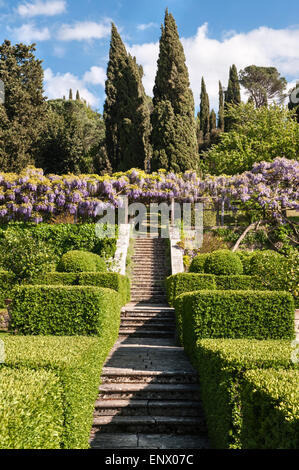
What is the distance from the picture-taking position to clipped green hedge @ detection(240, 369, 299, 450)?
2754mm

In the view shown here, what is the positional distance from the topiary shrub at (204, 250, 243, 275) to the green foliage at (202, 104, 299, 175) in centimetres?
1304

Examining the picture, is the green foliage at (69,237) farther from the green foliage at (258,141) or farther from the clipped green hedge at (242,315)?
the green foliage at (258,141)

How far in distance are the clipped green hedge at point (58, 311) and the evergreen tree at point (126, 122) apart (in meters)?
23.0

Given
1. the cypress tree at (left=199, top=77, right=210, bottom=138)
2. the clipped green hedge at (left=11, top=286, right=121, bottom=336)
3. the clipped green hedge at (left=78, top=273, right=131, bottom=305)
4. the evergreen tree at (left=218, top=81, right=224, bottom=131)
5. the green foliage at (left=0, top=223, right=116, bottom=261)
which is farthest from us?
the cypress tree at (left=199, top=77, right=210, bottom=138)

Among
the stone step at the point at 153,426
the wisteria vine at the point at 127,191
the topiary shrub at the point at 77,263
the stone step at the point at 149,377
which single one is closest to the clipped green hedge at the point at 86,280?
the topiary shrub at the point at 77,263

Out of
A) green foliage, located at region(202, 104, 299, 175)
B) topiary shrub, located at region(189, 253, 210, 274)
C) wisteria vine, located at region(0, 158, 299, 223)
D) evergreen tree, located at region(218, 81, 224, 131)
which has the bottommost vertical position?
topiary shrub, located at region(189, 253, 210, 274)

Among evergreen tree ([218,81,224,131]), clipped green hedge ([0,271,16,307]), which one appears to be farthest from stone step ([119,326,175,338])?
evergreen tree ([218,81,224,131])

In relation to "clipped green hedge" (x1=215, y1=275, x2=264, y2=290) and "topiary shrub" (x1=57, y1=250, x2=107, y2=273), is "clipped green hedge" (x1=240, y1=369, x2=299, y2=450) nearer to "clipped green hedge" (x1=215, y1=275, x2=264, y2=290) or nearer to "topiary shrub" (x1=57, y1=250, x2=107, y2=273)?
"clipped green hedge" (x1=215, y1=275, x2=264, y2=290)

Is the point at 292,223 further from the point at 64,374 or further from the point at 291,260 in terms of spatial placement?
the point at 64,374

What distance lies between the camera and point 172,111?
83.3 ft

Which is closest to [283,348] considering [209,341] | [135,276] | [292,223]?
[209,341]

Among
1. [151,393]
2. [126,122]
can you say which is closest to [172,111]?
[126,122]
